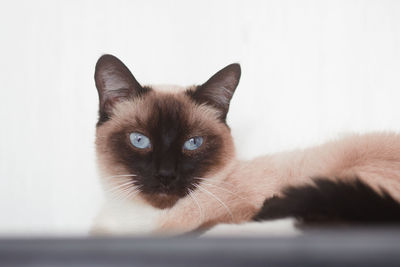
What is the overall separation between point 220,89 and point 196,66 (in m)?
0.37

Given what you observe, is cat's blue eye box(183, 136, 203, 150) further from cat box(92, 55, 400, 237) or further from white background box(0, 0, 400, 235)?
white background box(0, 0, 400, 235)

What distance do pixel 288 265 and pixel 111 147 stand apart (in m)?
0.92

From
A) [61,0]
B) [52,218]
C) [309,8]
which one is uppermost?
[61,0]

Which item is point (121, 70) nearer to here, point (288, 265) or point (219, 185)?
point (219, 185)

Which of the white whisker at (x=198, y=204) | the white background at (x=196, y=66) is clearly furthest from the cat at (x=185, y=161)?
the white background at (x=196, y=66)

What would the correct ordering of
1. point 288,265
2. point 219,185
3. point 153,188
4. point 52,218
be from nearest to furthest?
point 288,265, point 153,188, point 219,185, point 52,218

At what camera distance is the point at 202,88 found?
4.61 ft

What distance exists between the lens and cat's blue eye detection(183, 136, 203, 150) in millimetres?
1316

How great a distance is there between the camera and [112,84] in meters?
1.37

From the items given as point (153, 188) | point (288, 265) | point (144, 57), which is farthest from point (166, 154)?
point (288, 265)

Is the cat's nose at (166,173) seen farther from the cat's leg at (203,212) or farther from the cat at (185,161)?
the cat's leg at (203,212)

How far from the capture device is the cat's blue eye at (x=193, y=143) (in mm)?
1316

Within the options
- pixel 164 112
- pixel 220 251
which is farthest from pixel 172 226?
pixel 220 251

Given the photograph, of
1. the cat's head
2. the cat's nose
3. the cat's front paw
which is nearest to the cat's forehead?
the cat's head
